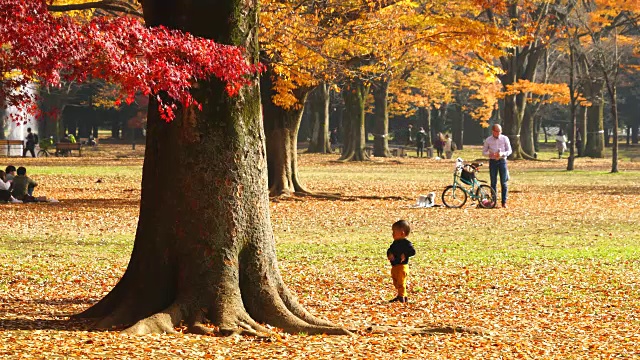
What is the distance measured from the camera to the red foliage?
7.86 metres

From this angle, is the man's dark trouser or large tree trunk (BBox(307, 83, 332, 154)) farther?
large tree trunk (BBox(307, 83, 332, 154))

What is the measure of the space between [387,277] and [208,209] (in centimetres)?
471

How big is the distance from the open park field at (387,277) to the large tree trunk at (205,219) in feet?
1.43

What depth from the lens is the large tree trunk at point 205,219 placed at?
366 inches

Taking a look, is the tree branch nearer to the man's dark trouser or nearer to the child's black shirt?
the man's dark trouser

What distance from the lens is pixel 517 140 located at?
5391 centimetres

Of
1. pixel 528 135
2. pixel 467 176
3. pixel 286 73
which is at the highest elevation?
pixel 286 73

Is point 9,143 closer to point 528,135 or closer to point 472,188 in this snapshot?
point 528,135

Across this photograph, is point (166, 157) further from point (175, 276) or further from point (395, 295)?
point (395, 295)

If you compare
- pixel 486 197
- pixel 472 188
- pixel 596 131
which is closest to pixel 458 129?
pixel 596 131

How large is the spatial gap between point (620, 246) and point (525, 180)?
66.2ft

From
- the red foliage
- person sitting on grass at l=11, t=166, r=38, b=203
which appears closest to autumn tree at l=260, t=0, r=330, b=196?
person sitting on grass at l=11, t=166, r=38, b=203

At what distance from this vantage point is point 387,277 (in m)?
13.6

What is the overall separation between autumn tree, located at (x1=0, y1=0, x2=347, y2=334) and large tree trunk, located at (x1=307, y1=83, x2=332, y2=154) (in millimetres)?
47586
